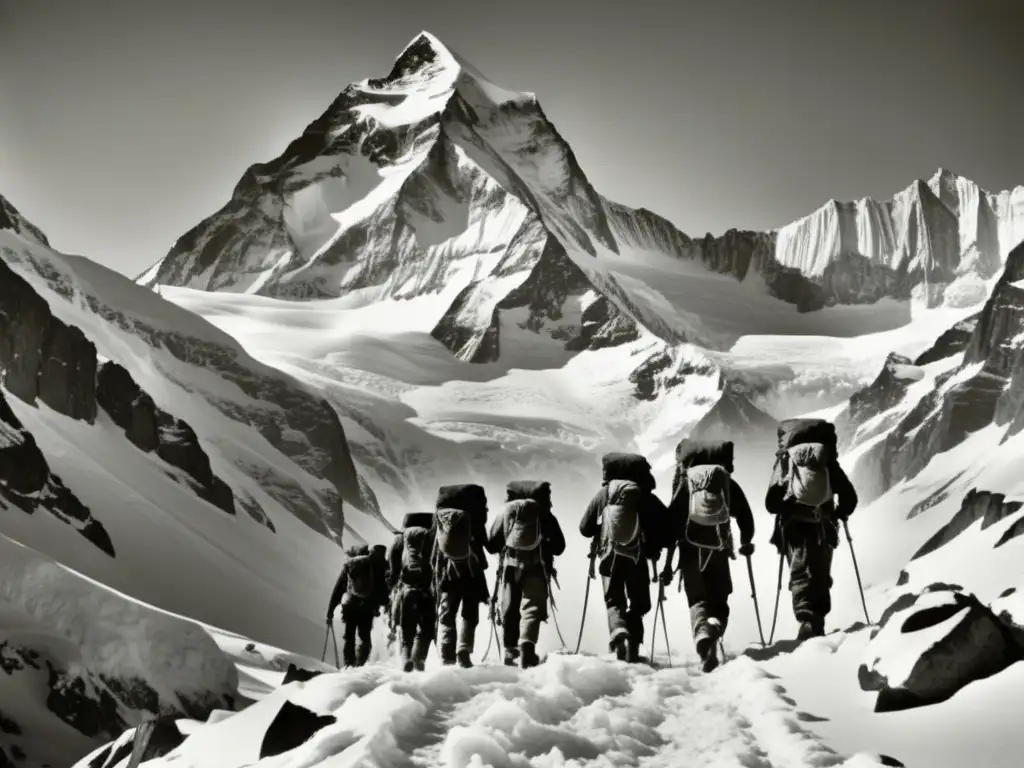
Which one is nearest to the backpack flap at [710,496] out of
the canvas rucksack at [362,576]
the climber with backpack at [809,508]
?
the climber with backpack at [809,508]

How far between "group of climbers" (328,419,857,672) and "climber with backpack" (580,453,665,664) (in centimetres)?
1

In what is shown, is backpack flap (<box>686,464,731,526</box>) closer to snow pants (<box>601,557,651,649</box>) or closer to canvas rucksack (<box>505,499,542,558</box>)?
snow pants (<box>601,557,651,649</box>)

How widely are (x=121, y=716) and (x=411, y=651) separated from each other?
2107 cm

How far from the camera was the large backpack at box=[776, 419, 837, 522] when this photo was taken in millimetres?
15164

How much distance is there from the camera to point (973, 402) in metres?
174

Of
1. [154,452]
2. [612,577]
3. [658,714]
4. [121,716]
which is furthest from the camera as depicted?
[154,452]

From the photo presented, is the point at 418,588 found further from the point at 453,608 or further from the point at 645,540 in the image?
the point at 645,540

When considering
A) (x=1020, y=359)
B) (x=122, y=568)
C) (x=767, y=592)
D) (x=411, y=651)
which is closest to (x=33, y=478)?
(x=122, y=568)

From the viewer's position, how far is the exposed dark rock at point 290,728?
10211 millimetres

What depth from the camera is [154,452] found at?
377 ft

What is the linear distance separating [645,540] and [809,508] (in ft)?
7.31

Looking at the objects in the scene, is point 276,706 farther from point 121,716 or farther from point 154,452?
point 154,452

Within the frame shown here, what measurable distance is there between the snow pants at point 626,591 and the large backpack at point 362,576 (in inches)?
328

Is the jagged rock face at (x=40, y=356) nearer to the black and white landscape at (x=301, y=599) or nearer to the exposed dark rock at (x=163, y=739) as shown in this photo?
the black and white landscape at (x=301, y=599)
